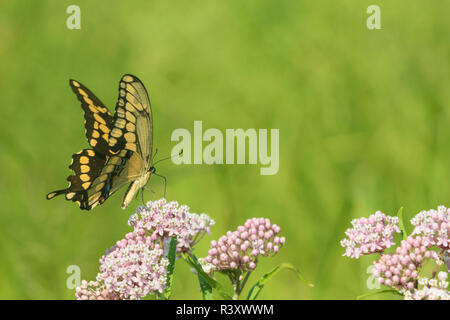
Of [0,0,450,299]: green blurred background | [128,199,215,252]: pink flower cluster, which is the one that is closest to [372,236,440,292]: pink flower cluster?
[128,199,215,252]: pink flower cluster

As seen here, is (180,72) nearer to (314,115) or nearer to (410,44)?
(314,115)

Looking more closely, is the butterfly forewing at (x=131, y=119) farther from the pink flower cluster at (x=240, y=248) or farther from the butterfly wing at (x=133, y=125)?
the pink flower cluster at (x=240, y=248)

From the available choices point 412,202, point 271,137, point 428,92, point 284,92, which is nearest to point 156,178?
point 271,137

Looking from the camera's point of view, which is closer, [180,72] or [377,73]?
[377,73]

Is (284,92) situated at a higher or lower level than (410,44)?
lower

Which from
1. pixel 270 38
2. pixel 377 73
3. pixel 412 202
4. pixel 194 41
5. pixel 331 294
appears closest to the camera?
pixel 331 294

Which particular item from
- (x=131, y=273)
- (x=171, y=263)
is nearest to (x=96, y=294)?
(x=131, y=273)

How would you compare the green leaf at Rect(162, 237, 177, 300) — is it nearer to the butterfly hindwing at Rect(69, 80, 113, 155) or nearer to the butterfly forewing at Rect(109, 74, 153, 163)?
the butterfly forewing at Rect(109, 74, 153, 163)
